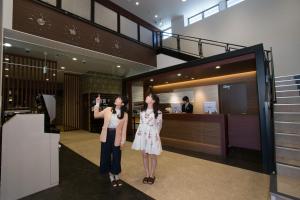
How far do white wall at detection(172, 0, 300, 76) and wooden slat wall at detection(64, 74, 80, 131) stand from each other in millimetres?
8389

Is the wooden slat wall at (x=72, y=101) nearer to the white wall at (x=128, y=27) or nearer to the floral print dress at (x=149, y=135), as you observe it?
the white wall at (x=128, y=27)

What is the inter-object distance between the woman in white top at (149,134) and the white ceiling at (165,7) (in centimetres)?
756

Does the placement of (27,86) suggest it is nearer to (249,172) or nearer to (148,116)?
(148,116)

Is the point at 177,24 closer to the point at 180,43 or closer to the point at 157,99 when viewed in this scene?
the point at 180,43

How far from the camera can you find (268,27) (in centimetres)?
698

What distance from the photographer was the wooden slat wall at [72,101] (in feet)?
34.7

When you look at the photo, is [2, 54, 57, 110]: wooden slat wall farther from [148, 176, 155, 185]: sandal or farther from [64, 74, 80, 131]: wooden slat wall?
[148, 176, 155, 185]: sandal

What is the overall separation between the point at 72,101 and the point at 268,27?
424 inches

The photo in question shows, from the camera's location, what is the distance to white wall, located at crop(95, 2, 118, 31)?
6.48m

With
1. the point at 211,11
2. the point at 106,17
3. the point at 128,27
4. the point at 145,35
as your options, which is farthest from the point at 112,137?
the point at 211,11

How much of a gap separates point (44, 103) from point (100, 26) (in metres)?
4.35

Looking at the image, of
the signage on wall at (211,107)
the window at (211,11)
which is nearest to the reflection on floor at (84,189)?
the signage on wall at (211,107)

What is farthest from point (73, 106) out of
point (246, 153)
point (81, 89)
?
point (246, 153)

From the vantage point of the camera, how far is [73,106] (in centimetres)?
1067
